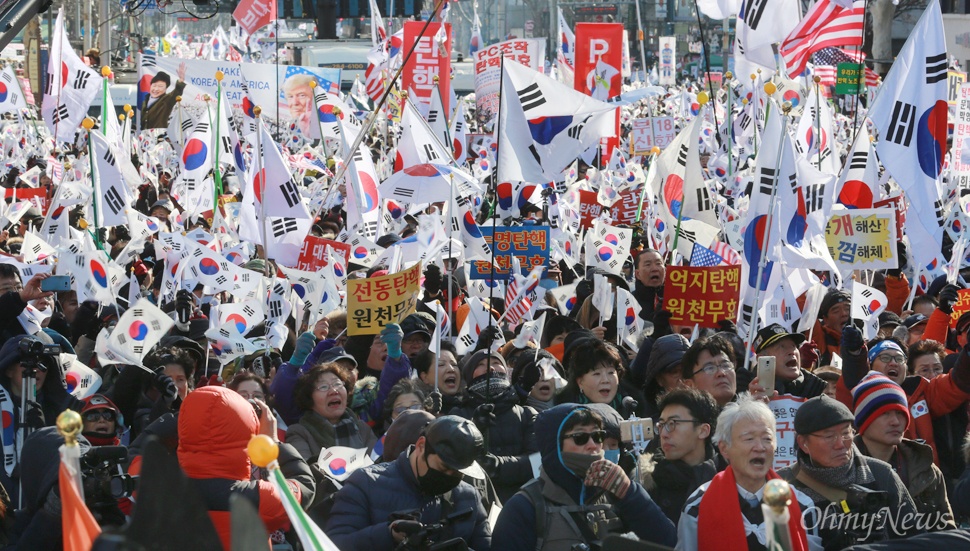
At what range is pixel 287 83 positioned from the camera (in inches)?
631

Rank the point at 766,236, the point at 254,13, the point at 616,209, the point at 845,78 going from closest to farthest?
the point at 766,236
the point at 616,209
the point at 254,13
the point at 845,78

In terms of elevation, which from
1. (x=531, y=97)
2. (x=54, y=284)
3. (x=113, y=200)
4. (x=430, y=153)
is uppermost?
(x=531, y=97)

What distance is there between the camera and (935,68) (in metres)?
7.54

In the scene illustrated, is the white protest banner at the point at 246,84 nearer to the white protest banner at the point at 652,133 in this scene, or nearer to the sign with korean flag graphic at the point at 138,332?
the white protest banner at the point at 652,133

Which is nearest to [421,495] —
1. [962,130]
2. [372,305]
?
[372,305]

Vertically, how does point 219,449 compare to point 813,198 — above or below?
below

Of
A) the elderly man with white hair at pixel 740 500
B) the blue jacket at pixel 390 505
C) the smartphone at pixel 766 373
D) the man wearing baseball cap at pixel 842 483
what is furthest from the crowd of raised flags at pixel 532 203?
the elderly man with white hair at pixel 740 500

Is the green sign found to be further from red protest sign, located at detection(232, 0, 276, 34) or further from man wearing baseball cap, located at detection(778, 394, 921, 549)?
man wearing baseball cap, located at detection(778, 394, 921, 549)

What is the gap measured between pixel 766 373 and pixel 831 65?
22.1 m

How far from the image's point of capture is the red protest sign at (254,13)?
17.2 m

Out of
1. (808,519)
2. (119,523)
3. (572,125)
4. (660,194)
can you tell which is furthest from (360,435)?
(660,194)

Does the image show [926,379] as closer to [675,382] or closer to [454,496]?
[675,382]

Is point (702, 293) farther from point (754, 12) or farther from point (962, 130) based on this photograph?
point (962, 130)

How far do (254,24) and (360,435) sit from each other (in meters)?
12.8
